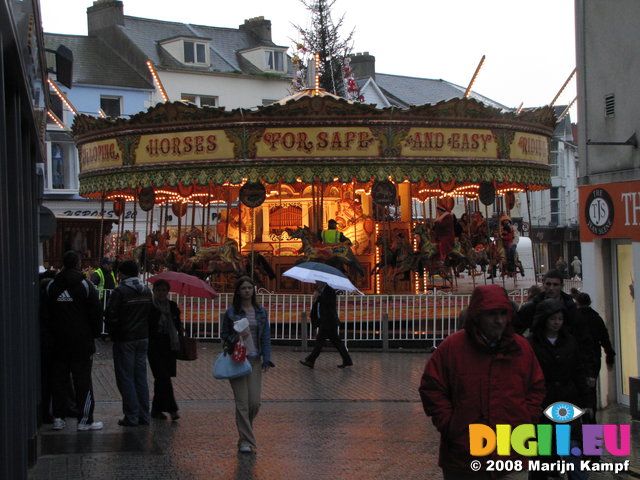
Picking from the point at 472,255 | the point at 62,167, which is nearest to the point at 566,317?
the point at 472,255

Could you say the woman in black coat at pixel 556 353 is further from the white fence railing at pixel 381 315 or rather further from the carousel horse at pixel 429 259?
the carousel horse at pixel 429 259

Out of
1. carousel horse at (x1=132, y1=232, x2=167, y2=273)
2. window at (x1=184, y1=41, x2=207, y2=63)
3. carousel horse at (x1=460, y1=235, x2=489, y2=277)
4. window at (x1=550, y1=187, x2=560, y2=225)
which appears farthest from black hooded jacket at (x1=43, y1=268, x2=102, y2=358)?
window at (x1=550, y1=187, x2=560, y2=225)

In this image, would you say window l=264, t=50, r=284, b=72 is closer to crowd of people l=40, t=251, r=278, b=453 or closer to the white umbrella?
the white umbrella

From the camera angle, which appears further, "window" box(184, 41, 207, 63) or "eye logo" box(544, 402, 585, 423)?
"window" box(184, 41, 207, 63)

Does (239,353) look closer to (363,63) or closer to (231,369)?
(231,369)

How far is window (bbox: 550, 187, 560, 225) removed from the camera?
193 ft

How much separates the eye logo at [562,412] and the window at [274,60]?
44038mm

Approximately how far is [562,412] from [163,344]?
5232 millimetres

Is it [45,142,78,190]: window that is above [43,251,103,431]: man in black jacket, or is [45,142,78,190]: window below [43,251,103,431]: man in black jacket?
above

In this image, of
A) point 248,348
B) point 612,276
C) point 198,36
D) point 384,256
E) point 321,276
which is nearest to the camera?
point 248,348

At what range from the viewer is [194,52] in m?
47.1

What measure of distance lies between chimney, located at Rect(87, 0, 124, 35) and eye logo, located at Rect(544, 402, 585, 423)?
42.5m

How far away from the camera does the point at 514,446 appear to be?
5.52 meters

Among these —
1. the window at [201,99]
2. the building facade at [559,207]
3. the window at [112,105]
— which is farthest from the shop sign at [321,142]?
the building facade at [559,207]
